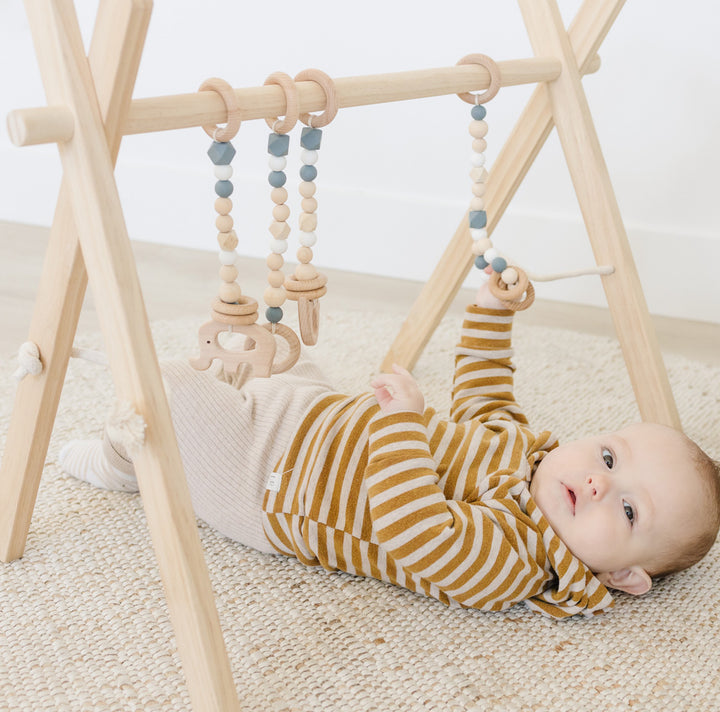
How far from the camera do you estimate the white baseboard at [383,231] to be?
1843 millimetres

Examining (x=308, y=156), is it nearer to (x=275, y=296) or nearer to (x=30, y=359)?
(x=275, y=296)

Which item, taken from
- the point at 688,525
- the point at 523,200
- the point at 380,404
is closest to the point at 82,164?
the point at 380,404

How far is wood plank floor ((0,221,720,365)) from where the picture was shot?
174cm

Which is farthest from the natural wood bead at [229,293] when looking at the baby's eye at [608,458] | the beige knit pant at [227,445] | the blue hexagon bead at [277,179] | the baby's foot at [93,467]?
the baby's eye at [608,458]

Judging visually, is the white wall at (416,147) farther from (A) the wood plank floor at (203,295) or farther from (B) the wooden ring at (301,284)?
(B) the wooden ring at (301,284)

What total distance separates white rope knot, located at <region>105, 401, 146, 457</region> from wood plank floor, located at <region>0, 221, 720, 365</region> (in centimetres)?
96

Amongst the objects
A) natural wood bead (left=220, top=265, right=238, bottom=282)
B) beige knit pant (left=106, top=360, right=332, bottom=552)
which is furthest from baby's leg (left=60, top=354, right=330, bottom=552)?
natural wood bead (left=220, top=265, right=238, bottom=282)

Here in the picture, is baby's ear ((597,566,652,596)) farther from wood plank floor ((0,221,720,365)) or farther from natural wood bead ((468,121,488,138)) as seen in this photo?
wood plank floor ((0,221,720,365))

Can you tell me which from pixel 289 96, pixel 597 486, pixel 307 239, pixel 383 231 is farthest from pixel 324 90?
pixel 383 231

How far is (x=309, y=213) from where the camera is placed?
2.91 feet

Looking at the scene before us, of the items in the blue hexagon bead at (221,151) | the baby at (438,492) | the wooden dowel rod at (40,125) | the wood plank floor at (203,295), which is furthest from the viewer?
the wood plank floor at (203,295)

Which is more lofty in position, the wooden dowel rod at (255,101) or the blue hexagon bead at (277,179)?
the wooden dowel rod at (255,101)

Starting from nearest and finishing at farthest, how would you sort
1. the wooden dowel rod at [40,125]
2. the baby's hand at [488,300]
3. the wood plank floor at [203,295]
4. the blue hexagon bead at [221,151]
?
the wooden dowel rod at [40,125] < the blue hexagon bead at [221,151] < the baby's hand at [488,300] < the wood plank floor at [203,295]

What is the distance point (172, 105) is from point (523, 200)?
1305 millimetres
